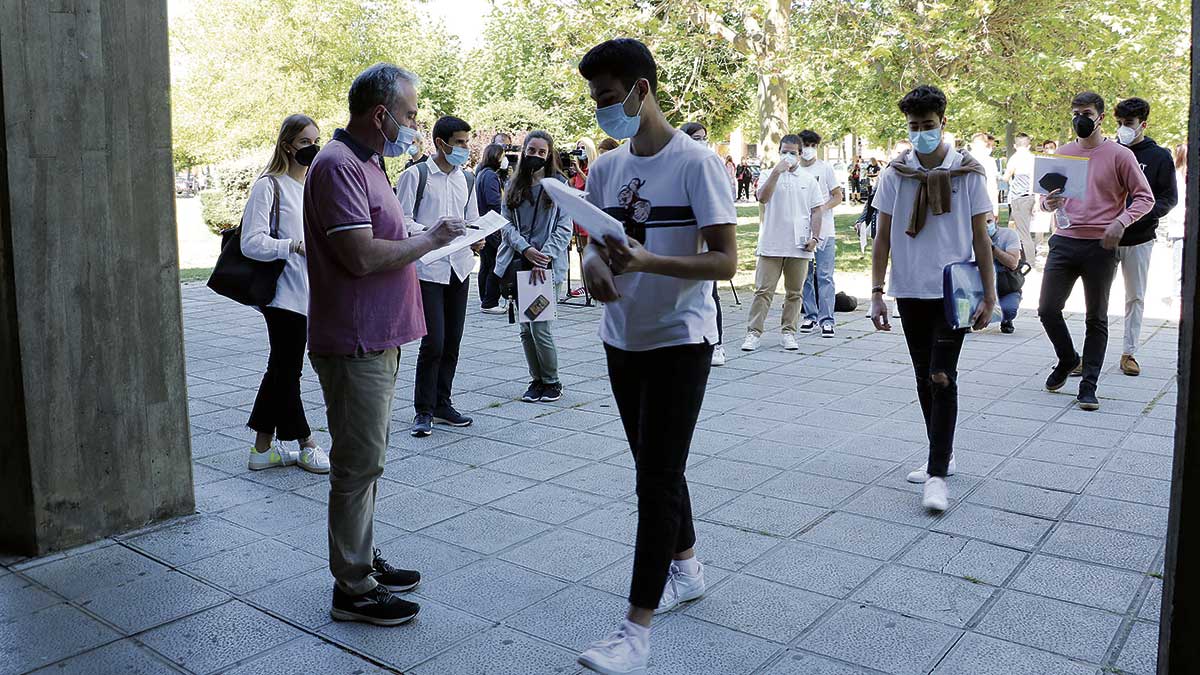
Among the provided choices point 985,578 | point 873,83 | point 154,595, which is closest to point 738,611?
point 985,578

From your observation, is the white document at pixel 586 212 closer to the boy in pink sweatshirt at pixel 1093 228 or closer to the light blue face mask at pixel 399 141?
the light blue face mask at pixel 399 141

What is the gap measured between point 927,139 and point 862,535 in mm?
1991

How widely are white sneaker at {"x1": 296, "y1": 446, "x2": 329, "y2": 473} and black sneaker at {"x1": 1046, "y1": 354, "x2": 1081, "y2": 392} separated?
5.30 metres

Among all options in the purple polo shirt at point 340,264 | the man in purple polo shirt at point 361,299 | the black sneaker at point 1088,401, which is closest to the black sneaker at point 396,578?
the man in purple polo shirt at point 361,299

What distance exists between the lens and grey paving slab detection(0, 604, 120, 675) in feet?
11.3

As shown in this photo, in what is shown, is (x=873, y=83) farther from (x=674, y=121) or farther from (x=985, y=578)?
(x=985, y=578)

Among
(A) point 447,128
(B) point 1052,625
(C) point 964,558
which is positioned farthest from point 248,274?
(B) point 1052,625

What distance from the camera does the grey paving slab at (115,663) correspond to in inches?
132

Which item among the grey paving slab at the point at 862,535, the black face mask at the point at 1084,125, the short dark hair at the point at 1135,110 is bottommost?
the grey paving slab at the point at 862,535

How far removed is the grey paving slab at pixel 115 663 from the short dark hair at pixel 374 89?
201 centimetres

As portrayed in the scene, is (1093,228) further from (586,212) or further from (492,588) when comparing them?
(586,212)

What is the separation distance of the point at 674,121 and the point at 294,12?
45.0 ft

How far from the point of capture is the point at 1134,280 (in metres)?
8.02

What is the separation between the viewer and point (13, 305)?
165 inches
